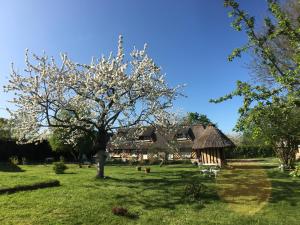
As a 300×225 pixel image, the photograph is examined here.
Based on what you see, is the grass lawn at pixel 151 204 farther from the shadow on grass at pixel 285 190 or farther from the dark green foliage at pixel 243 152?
the dark green foliage at pixel 243 152

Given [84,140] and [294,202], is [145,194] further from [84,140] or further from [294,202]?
[84,140]

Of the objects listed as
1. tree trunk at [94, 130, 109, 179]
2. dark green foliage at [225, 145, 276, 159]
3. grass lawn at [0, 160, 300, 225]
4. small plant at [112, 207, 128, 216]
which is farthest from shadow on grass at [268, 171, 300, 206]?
dark green foliage at [225, 145, 276, 159]

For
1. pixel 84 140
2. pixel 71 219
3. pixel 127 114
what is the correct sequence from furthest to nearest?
1. pixel 84 140
2. pixel 127 114
3. pixel 71 219

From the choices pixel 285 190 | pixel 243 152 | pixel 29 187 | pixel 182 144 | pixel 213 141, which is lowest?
pixel 285 190

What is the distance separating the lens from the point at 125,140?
2827 centimetres

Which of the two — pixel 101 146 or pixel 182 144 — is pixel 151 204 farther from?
pixel 182 144

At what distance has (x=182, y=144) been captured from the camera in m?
51.2

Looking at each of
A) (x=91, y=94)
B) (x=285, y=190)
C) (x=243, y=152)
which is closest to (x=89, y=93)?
(x=91, y=94)

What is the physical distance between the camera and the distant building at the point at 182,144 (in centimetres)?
3164

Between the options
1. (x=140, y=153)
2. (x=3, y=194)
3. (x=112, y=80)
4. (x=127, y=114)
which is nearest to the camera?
(x=3, y=194)

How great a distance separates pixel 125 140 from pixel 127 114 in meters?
2.75

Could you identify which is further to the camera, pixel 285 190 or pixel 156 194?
pixel 285 190

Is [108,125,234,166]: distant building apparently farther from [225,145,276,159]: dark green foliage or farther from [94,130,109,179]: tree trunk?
[225,145,276,159]: dark green foliage

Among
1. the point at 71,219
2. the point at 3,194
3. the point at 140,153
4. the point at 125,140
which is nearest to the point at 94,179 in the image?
the point at 125,140
